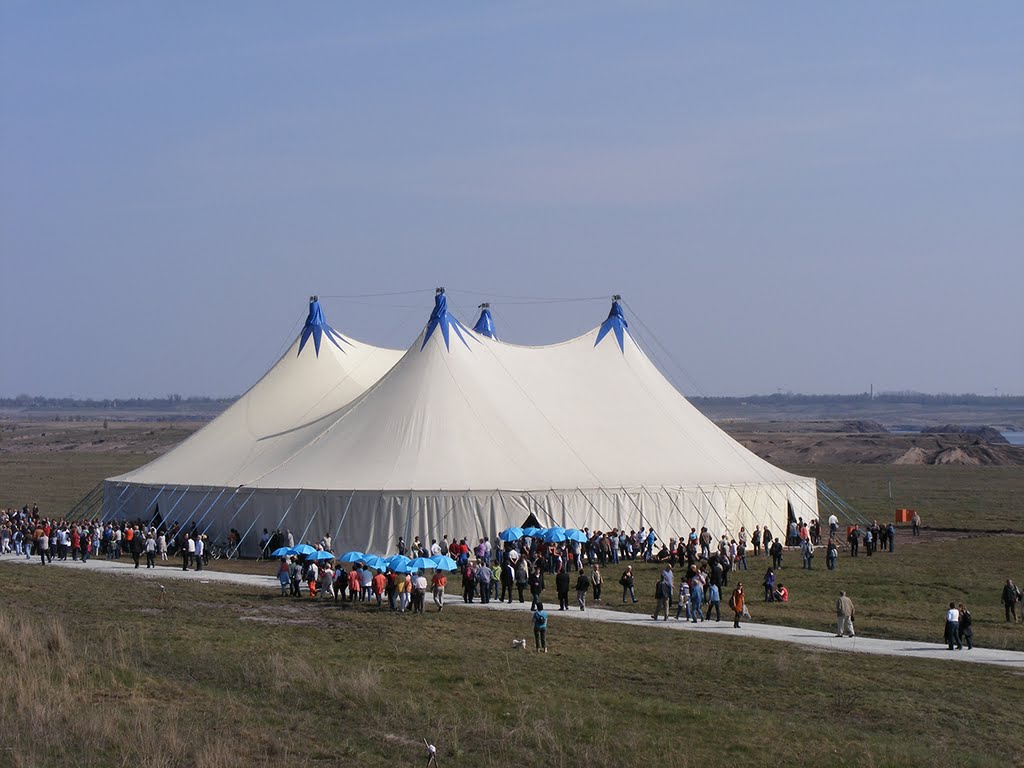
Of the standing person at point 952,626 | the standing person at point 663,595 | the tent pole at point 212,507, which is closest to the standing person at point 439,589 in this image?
the standing person at point 663,595

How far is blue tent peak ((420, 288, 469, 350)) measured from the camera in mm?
37781

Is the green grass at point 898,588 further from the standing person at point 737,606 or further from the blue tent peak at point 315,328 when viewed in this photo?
the blue tent peak at point 315,328

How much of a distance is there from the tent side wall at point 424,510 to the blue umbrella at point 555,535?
5.09 ft

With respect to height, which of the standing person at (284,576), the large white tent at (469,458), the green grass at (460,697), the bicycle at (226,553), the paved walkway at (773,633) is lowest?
the green grass at (460,697)

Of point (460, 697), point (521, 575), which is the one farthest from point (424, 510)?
point (460, 697)

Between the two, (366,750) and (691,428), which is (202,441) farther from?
(366,750)

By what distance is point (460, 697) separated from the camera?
54.9ft

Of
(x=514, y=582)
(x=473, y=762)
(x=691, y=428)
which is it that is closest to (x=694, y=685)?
(x=473, y=762)

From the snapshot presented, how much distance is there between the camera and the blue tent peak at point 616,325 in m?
42.5

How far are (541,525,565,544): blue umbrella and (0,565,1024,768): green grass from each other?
7895mm

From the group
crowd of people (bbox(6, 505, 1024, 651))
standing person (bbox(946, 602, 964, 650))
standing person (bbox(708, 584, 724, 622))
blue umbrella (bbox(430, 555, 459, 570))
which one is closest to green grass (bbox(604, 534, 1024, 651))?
crowd of people (bbox(6, 505, 1024, 651))

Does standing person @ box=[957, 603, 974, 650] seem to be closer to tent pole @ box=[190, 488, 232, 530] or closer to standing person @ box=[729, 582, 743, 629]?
standing person @ box=[729, 582, 743, 629]

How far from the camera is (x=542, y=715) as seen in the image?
15.6m

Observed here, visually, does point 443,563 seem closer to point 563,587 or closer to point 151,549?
point 563,587
